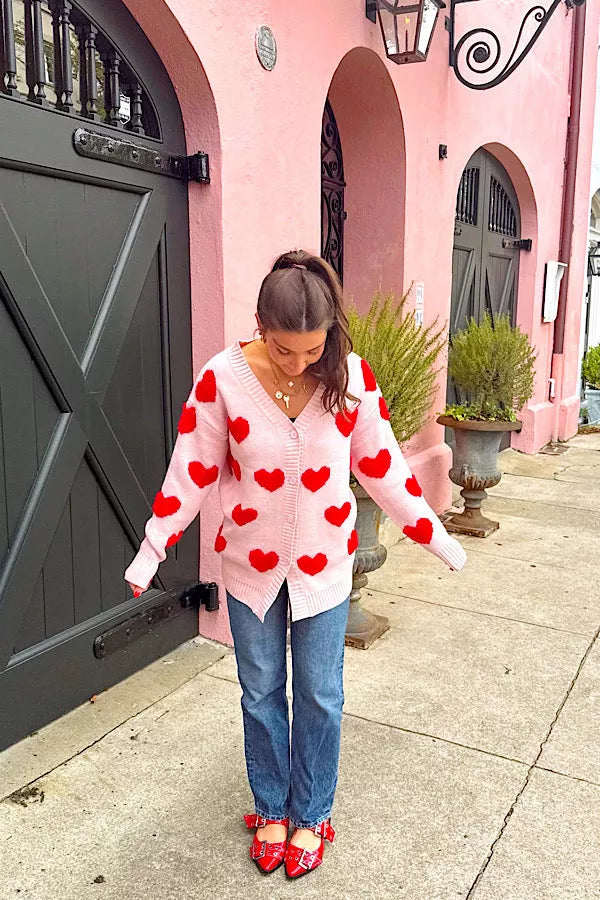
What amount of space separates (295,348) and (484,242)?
5.85m

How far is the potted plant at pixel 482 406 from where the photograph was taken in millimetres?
5531

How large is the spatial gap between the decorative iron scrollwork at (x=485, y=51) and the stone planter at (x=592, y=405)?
5.68 m

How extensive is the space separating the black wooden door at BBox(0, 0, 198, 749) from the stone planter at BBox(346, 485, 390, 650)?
0.91 m

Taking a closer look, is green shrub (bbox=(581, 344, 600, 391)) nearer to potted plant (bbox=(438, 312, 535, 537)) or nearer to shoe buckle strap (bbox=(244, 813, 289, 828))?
potted plant (bbox=(438, 312, 535, 537))

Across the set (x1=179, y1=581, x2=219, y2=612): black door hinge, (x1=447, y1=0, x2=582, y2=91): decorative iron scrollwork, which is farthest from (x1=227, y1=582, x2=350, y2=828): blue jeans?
(x1=447, y1=0, x2=582, y2=91): decorative iron scrollwork

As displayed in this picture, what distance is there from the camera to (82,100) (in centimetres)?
297

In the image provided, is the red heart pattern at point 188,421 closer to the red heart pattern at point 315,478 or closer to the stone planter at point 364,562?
the red heart pattern at point 315,478

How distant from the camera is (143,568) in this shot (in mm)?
2146

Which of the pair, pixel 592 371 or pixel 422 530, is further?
pixel 592 371

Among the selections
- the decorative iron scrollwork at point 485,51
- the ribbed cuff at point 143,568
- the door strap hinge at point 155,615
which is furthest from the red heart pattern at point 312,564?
the decorative iron scrollwork at point 485,51

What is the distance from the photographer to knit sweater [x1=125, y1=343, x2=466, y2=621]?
2080 mm

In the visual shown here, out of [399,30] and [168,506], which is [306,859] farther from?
[399,30]

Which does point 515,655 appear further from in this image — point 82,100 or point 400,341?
point 82,100

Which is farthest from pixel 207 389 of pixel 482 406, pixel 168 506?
pixel 482 406
